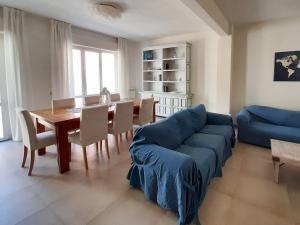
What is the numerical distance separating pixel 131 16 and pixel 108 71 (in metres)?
2.38

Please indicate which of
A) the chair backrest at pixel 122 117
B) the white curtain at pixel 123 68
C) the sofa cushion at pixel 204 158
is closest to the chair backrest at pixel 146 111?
the chair backrest at pixel 122 117

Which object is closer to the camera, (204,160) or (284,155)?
(204,160)

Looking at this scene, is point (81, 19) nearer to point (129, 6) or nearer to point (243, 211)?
point (129, 6)

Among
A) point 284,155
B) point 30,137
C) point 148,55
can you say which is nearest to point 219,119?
point 284,155

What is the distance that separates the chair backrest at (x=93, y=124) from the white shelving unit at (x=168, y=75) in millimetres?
3025

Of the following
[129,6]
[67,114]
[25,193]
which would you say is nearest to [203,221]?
[25,193]

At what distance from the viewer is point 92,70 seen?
5457 mm

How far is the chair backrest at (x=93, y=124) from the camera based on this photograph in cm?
262

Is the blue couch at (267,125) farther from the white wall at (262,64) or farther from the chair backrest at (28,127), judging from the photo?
the chair backrest at (28,127)

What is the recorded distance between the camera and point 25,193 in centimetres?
218

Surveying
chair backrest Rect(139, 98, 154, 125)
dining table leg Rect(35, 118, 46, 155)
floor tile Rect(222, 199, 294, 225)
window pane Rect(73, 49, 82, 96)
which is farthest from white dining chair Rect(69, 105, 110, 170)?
window pane Rect(73, 49, 82, 96)

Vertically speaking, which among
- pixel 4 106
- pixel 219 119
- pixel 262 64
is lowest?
pixel 219 119

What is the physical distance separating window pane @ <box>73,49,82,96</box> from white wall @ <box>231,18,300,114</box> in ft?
13.0

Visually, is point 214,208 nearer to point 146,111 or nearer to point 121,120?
point 121,120
